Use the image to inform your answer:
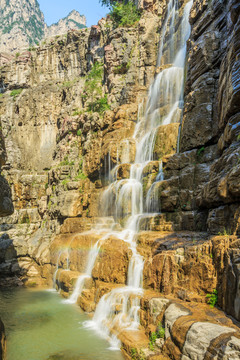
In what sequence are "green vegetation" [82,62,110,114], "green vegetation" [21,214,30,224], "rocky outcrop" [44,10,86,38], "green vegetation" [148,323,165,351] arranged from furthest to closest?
"rocky outcrop" [44,10,86,38]
"green vegetation" [82,62,110,114]
"green vegetation" [21,214,30,224]
"green vegetation" [148,323,165,351]

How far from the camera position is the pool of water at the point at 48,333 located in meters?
7.77

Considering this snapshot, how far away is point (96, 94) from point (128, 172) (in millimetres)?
14793

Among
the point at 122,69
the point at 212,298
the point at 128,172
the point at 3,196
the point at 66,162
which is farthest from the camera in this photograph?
the point at 122,69

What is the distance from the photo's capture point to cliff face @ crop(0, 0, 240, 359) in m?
7.30

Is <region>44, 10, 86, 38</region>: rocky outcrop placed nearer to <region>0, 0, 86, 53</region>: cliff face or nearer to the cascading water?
<region>0, 0, 86, 53</region>: cliff face

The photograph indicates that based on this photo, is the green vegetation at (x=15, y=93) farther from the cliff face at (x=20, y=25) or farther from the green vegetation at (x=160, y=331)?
the cliff face at (x=20, y=25)

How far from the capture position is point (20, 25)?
286 feet

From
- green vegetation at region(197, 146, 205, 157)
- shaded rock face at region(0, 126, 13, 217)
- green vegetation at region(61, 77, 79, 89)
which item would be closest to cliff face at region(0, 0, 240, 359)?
green vegetation at region(197, 146, 205, 157)

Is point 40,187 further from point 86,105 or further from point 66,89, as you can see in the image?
point 66,89

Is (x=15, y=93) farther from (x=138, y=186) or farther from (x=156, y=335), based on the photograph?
(x=156, y=335)

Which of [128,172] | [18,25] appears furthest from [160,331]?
[18,25]

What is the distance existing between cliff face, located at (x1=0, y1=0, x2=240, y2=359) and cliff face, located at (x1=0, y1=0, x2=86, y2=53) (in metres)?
51.0

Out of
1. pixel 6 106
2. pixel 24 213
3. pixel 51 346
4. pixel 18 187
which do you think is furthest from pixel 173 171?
pixel 6 106

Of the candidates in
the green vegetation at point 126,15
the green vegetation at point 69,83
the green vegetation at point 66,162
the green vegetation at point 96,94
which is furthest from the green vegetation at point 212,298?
the green vegetation at point 69,83
